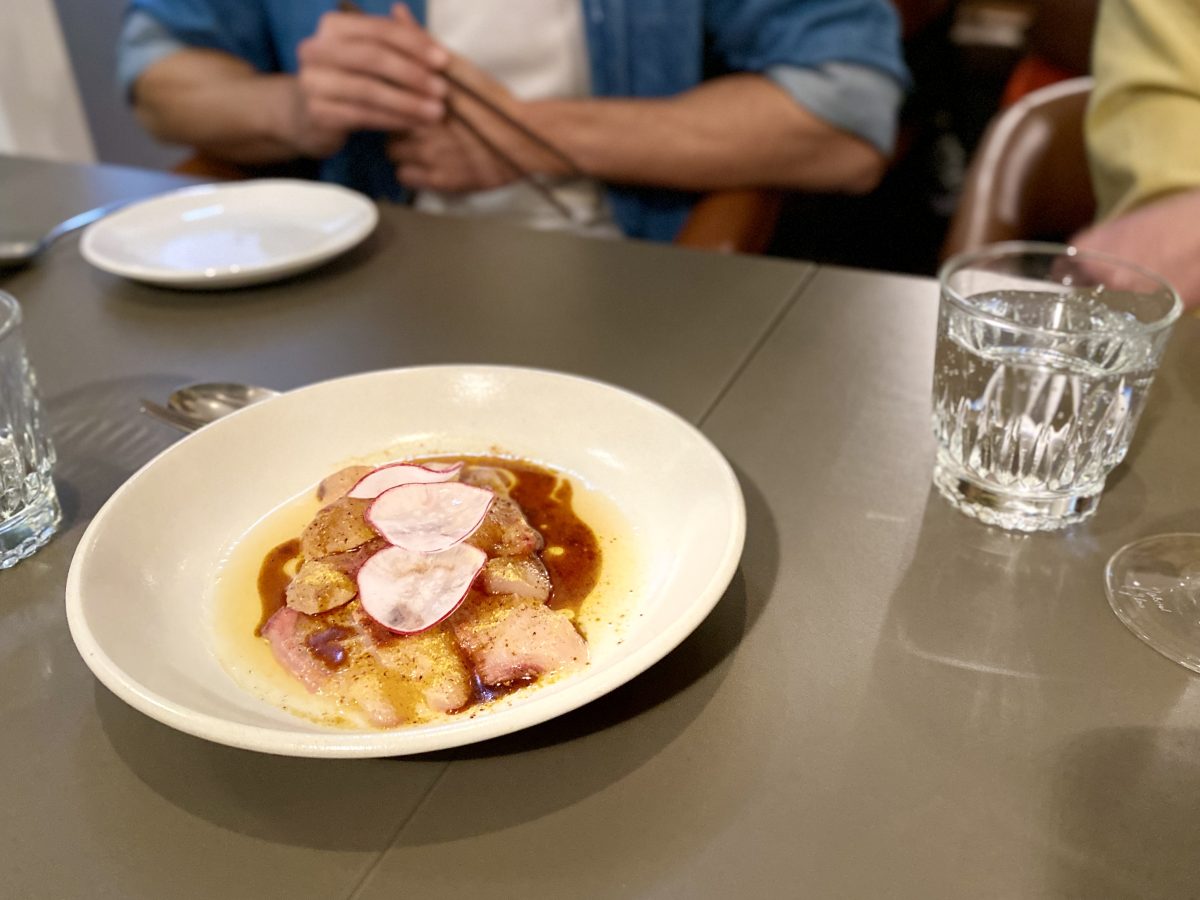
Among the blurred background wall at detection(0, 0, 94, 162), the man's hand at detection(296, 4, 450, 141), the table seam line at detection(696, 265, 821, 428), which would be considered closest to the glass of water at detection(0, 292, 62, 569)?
the table seam line at detection(696, 265, 821, 428)

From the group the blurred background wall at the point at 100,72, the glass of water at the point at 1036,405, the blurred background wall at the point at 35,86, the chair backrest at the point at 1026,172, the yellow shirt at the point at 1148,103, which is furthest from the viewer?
the blurred background wall at the point at 100,72

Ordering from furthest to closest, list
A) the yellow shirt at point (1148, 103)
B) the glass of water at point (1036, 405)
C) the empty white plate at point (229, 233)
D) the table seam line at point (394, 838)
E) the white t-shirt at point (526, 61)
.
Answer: the white t-shirt at point (526, 61) → the yellow shirt at point (1148, 103) → the empty white plate at point (229, 233) → the glass of water at point (1036, 405) → the table seam line at point (394, 838)

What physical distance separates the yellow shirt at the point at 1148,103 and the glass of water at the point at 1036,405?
54 centimetres

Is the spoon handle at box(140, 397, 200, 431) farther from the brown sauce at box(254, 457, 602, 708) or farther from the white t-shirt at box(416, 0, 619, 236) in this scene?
the white t-shirt at box(416, 0, 619, 236)

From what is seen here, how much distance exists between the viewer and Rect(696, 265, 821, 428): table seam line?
2.91ft

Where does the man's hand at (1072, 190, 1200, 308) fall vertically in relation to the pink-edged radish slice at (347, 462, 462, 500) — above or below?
below

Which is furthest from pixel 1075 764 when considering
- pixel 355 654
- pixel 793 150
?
pixel 793 150

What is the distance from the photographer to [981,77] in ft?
8.33

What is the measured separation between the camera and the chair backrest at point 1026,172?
1.34 m

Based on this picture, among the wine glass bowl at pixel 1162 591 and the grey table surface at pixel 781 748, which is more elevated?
the grey table surface at pixel 781 748

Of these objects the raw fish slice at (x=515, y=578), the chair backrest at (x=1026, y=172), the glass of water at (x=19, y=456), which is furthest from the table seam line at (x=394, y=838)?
the chair backrest at (x=1026, y=172)

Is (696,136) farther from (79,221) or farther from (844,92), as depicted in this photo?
(79,221)

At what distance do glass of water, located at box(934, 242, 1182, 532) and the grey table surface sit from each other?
0.09 feet

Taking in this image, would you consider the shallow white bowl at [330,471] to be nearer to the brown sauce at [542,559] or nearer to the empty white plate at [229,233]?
the brown sauce at [542,559]
